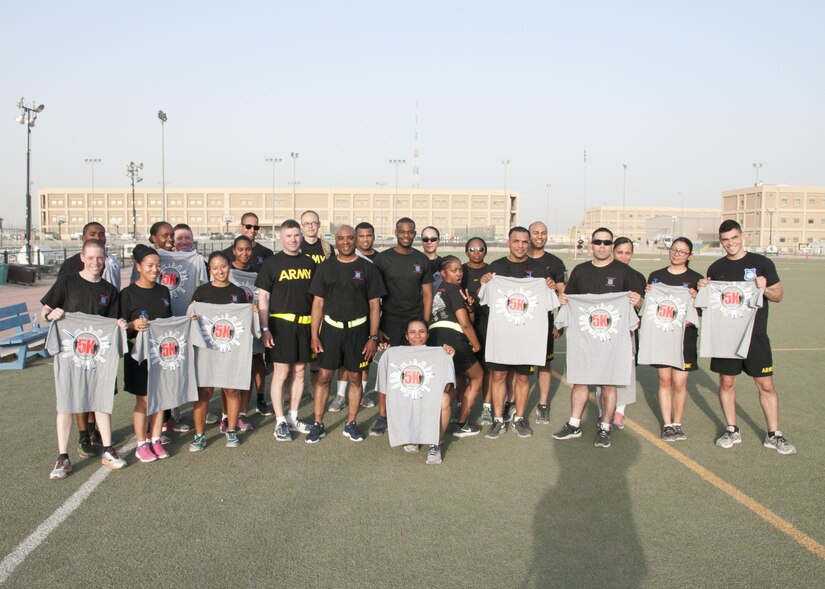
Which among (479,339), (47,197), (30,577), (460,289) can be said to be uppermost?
(47,197)

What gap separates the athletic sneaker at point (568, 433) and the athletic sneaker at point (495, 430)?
524 mm

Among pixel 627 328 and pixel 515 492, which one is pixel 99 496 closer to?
pixel 515 492

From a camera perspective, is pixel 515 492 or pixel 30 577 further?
pixel 515 492

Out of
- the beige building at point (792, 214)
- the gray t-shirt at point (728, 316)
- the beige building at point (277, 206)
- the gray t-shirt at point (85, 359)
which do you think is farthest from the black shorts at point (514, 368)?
the beige building at point (792, 214)

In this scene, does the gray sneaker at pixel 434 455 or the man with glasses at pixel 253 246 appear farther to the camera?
the man with glasses at pixel 253 246

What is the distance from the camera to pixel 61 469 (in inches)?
197

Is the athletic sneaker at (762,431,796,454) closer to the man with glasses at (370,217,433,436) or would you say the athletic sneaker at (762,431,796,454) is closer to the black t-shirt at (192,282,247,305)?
the man with glasses at (370,217,433,436)

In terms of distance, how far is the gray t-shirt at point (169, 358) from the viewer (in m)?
5.41

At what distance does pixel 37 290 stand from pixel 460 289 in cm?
1998

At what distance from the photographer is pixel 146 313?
215 inches

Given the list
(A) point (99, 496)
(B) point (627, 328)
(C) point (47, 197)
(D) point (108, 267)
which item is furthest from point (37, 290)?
(C) point (47, 197)

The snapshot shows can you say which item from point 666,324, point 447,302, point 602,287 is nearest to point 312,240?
point 447,302

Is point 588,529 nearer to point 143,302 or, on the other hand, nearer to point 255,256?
point 143,302

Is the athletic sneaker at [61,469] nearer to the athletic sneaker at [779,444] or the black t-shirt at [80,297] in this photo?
the black t-shirt at [80,297]
